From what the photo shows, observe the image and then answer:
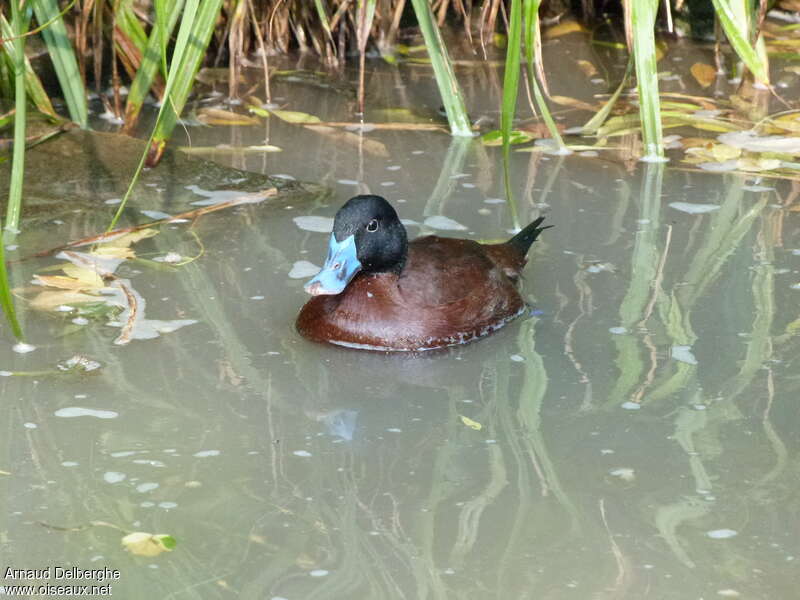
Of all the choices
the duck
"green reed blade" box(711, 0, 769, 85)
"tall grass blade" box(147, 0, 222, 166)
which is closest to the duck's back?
the duck

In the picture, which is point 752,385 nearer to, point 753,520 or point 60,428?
point 753,520

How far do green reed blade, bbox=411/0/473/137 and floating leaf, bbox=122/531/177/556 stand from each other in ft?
9.76

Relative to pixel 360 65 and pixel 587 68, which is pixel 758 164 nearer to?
pixel 587 68

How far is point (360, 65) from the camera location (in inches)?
225

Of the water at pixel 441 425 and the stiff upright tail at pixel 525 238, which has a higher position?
the stiff upright tail at pixel 525 238

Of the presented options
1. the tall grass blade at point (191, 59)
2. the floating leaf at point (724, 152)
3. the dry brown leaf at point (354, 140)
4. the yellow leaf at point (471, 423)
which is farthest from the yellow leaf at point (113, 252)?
the floating leaf at point (724, 152)

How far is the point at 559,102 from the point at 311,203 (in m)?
1.90

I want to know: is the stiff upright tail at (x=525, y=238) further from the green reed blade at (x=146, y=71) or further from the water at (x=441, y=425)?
the green reed blade at (x=146, y=71)

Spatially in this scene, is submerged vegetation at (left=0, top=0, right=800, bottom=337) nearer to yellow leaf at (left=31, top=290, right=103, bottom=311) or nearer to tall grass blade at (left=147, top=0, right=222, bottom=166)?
tall grass blade at (left=147, top=0, right=222, bottom=166)

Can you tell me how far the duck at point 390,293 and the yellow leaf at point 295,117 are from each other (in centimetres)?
220

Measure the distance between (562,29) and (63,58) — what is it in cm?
352

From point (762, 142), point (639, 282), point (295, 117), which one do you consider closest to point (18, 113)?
point (295, 117)

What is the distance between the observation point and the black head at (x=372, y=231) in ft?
12.7

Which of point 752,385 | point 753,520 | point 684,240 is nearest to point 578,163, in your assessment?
point 684,240
